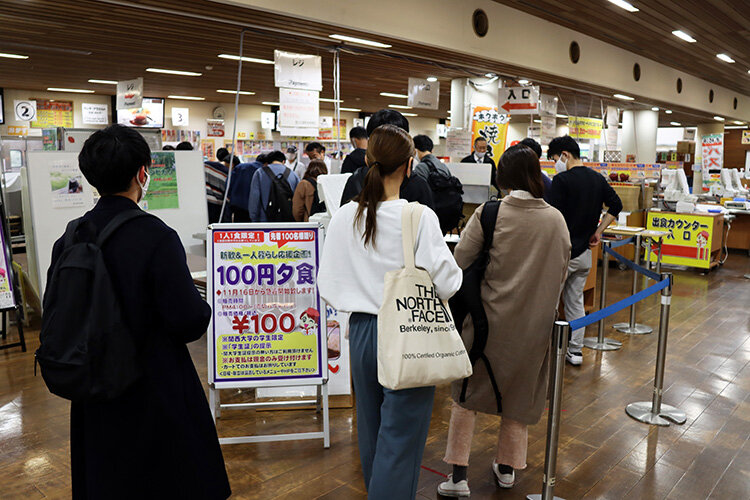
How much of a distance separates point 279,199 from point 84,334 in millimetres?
5096

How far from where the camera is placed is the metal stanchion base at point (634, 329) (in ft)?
18.7

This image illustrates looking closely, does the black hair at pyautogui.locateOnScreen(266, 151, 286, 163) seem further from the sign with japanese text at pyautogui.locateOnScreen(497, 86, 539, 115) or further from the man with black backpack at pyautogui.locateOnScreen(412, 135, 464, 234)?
the sign with japanese text at pyautogui.locateOnScreen(497, 86, 539, 115)

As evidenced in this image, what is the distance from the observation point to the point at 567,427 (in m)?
3.63

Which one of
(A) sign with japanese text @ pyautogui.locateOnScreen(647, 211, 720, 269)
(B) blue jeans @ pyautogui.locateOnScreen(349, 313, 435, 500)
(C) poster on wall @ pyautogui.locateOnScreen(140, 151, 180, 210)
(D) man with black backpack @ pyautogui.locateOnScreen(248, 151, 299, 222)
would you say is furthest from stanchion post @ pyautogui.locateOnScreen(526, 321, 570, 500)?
(A) sign with japanese text @ pyautogui.locateOnScreen(647, 211, 720, 269)

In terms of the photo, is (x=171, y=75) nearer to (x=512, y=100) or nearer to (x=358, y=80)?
(x=358, y=80)

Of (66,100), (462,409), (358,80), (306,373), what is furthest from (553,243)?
(66,100)

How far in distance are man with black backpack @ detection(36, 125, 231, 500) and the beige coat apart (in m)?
1.35

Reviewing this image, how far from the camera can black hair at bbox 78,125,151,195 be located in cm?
170

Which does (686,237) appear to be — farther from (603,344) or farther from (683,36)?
(603,344)

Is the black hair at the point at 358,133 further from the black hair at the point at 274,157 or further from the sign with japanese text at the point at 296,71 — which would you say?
the black hair at the point at 274,157

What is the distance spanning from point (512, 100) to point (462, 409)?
708cm

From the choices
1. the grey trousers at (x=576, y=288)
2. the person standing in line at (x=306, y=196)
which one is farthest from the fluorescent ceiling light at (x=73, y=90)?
the grey trousers at (x=576, y=288)

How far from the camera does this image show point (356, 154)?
5160 millimetres

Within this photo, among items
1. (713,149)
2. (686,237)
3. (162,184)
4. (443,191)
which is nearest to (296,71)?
(162,184)
